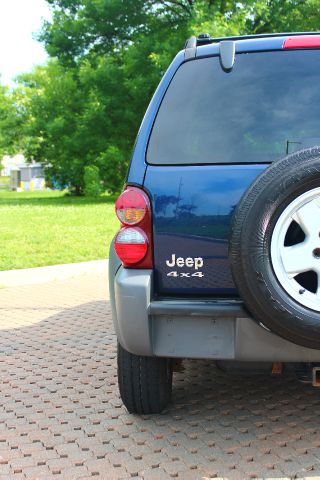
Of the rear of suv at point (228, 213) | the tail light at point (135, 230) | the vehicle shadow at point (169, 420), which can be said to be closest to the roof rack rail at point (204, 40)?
the rear of suv at point (228, 213)

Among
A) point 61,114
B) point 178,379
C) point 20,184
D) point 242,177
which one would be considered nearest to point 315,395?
point 178,379

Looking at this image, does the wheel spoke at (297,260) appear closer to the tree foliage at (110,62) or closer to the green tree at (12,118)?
the tree foliage at (110,62)

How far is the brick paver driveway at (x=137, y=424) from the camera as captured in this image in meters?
3.39

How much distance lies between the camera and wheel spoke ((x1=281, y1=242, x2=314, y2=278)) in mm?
3141

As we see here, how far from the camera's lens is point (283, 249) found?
3.16m

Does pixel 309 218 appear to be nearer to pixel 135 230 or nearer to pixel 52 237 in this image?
pixel 135 230

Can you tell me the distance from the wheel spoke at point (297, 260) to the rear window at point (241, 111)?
54 centimetres

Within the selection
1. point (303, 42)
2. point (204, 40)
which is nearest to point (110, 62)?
point (204, 40)

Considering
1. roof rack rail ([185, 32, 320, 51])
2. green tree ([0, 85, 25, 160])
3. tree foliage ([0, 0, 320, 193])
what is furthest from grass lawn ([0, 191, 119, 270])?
green tree ([0, 85, 25, 160])

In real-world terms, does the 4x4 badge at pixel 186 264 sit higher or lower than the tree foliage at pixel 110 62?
lower

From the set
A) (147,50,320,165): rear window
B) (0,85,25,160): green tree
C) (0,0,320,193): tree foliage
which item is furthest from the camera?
(0,85,25,160): green tree

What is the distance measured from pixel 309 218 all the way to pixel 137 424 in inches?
63.8

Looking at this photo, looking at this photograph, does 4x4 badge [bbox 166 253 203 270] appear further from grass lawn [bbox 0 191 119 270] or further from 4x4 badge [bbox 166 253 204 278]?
grass lawn [bbox 0 191 119 270]

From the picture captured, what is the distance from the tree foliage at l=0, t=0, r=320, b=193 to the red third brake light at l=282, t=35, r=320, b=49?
79.6 ft
